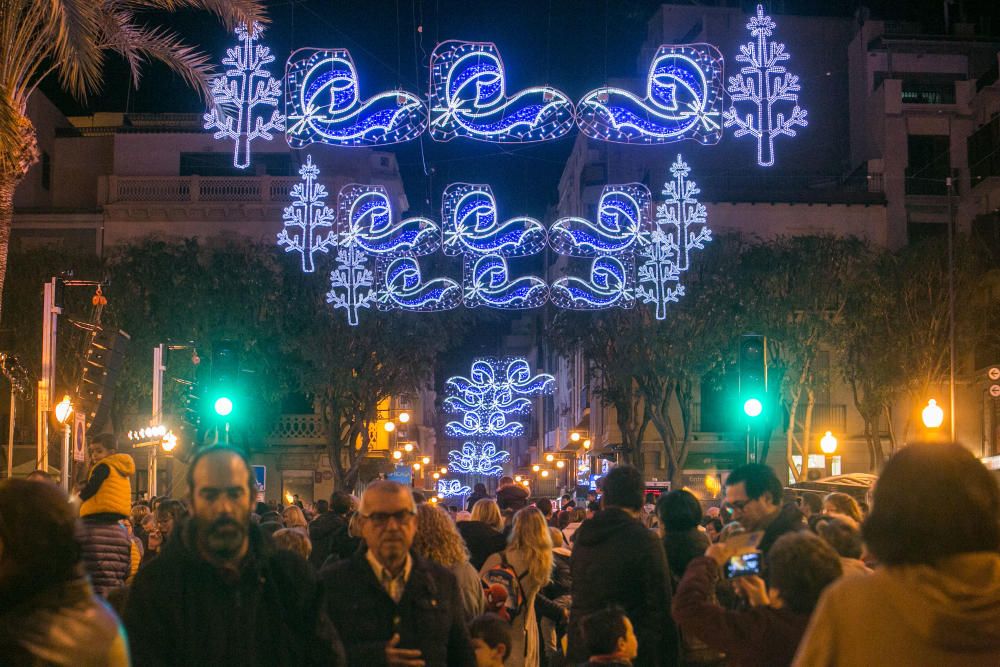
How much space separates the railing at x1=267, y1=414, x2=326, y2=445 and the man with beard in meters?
46.7

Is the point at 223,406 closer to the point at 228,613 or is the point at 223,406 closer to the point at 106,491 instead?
the point at 106,491

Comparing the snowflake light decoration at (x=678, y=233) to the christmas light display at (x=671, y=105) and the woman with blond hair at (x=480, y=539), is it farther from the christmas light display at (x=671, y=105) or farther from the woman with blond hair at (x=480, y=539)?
the woman with blond hair at (x=480, y=539)

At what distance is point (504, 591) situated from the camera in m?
9.38

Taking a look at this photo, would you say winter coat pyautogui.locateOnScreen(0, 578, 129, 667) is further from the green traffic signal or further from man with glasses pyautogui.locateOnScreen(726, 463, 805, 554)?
the green traffic signal

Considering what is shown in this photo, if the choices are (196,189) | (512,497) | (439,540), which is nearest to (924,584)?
(439,540)

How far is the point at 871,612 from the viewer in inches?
132

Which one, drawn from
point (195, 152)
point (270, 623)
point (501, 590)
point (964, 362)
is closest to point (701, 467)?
point (964, 362)

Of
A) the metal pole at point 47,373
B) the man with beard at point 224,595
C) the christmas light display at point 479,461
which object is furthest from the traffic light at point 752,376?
the christmas light display at point 479,461

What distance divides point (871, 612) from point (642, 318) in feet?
121

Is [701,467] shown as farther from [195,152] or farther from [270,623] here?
[270,623]

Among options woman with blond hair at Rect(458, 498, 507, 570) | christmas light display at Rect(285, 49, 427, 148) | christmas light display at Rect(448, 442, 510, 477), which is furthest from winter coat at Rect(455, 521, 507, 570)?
christmas light display at Rect(448, 442, 510, 477)

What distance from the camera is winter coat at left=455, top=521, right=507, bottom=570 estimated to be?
1123cm

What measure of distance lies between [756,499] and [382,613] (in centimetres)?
284

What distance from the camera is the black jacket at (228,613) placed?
15.2 feet
